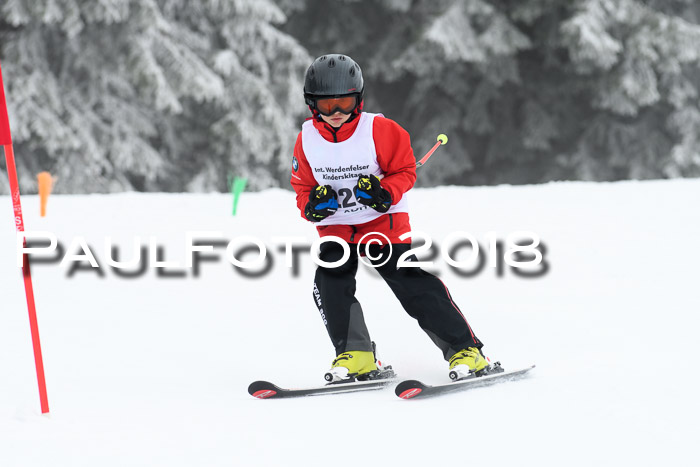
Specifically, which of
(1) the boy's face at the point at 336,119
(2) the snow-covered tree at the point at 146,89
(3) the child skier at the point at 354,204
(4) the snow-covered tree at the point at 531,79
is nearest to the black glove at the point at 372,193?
(3) the child skier at the point at 354,204

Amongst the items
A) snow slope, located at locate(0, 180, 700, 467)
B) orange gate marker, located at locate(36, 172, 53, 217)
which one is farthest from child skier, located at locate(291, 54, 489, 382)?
orange gate marker, located at locate(36, 172, 53, 217)

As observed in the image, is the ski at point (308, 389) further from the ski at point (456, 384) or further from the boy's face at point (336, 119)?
the boy's face at point (336, 119)

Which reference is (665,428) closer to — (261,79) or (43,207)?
(43,207)

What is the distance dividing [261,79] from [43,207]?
7.10 metres

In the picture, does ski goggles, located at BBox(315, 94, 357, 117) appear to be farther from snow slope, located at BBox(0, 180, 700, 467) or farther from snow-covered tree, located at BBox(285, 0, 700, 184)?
snow-covered tree, located at BBox(285, 0, 700, 184)

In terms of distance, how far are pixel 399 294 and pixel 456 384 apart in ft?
1.53

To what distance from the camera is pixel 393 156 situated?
354 centimetres

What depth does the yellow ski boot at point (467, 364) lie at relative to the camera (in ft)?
11.6

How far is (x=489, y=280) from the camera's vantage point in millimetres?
5438

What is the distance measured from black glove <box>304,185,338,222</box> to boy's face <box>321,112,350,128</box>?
0.24 meters

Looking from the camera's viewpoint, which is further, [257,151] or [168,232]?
[257,151]

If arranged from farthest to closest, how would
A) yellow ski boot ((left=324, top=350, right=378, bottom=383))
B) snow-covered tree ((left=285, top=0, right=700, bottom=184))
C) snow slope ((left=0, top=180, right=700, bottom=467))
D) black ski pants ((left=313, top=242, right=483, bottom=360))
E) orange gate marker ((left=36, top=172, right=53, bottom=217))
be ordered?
1. snow-covered tree ((left=285, top=0, right=700, bottom=184))
2. orange gate marker ((left=36, top=172, right=53, bottom=217))
3. black ski pants ((left=313, top=242, right=483, bottom=360))
4. yellow ski boot ((left=324, top=350, right=378, bottom=383))
5. snow slope ((left=0, top=180, right=700, bottom=467))

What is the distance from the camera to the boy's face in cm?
342

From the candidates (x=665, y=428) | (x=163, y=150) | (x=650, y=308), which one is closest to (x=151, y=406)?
(x=665, y=428)
